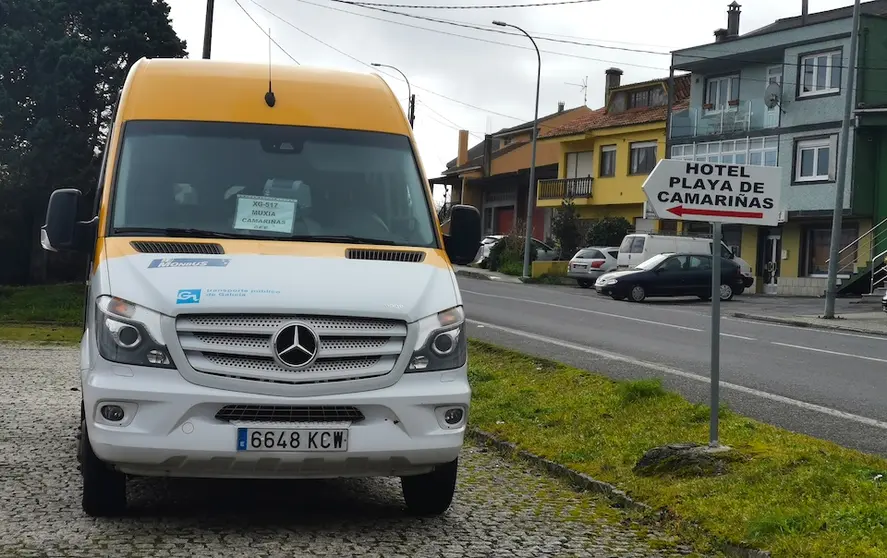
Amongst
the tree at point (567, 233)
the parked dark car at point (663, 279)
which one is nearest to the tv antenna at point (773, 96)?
the parked dark car at point (663, 279)

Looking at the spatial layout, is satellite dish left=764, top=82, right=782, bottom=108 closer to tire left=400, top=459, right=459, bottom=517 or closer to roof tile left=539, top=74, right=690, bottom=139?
roof tile left=539, top=74, right=690, bottom=139

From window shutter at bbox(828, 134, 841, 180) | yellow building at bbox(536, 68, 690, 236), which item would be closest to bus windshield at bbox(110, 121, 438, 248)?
window shutter at bbox(828, 134, 841, 180)

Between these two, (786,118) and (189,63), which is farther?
(786,118)

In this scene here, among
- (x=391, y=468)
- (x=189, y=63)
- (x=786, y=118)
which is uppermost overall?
(x=786, y=118)

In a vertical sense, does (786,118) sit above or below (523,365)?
above

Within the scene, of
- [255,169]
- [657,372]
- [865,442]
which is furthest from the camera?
[657,372]

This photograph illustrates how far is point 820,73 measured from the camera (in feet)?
135

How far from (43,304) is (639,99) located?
33803 millimetres

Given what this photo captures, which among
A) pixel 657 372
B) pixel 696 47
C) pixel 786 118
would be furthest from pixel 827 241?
pixel 657 372

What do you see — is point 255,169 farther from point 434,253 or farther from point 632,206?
point 632,206

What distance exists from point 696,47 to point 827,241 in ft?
34.4

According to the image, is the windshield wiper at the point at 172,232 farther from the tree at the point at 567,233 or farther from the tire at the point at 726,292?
the tree at the point at 567,233

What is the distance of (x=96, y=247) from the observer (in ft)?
21.5

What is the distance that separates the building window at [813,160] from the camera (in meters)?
40.3
